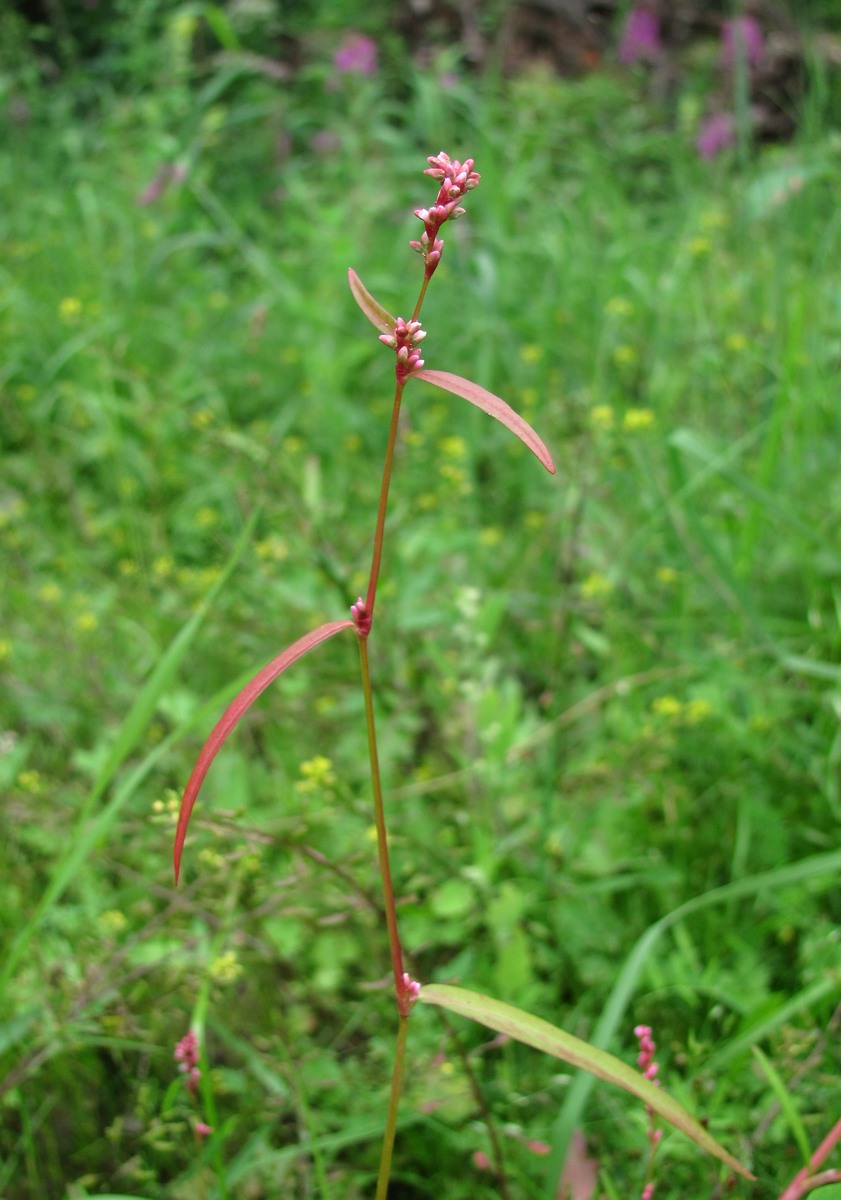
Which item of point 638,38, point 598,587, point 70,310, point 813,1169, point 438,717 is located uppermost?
point 638,38

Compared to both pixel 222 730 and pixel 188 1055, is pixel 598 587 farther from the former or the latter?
pixel 222 730

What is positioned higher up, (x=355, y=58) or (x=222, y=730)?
(x=355, y=58)

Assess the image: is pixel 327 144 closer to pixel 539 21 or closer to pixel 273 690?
pixel 539 21

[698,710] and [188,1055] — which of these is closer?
[188,1055]

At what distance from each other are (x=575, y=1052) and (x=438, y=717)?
38.6 inches

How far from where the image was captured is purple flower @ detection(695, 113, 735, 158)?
4320mm

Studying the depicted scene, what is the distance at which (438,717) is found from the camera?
158 cm

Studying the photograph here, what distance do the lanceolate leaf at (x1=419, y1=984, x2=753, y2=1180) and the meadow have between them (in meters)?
0.22

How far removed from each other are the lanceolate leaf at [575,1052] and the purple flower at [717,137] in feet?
14.2

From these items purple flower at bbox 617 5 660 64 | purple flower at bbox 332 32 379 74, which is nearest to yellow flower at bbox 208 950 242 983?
purple flower at bbox 332 32 379 74

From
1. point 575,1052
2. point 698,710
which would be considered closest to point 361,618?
point 575,1052

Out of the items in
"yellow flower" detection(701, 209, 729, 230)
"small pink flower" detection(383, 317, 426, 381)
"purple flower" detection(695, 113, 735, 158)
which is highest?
"purple flower" detection(695, 113, 735, 158)

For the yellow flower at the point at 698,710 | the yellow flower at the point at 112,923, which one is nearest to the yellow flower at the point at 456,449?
the yellow flower at the point at 698,710

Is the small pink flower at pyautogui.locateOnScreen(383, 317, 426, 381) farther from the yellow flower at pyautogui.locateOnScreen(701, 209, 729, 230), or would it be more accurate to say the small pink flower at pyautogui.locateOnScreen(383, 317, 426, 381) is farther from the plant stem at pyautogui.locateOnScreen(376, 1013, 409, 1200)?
the yellow flower at pyautogui.locateOnScreen(701, 209, 729, 230)
